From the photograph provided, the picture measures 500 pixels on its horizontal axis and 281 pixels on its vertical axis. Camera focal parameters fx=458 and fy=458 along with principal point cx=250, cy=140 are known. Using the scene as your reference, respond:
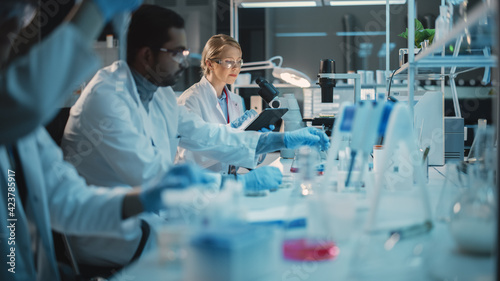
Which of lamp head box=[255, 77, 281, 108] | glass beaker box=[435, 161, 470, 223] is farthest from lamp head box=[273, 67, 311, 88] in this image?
glass beaker box=[435, 161, 470, 223]

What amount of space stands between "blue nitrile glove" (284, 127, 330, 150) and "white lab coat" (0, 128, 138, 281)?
1.26 metres

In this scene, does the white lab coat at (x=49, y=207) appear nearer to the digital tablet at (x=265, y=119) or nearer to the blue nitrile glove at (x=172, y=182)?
the blue nitrile glove at (x=172, y=182)

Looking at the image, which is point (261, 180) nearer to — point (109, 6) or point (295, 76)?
point (109, 6)

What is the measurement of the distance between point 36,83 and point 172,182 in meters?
0.33

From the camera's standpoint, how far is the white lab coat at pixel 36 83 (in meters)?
0.90

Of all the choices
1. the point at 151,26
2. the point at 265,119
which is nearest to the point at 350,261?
the point at 151,26

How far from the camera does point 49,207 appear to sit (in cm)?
121

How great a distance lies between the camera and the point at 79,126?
1.62 meters

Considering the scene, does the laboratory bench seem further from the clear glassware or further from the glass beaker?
the glass beaker

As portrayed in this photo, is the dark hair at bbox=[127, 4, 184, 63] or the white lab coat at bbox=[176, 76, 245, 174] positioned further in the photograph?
the white lab coat at bbox=[176, 76, 245, 174]

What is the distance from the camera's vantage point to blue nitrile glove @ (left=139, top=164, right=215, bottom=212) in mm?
918

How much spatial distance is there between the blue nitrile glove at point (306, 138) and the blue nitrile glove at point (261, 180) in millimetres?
532

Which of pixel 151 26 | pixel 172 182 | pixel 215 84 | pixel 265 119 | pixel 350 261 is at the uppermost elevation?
pixel 151 26

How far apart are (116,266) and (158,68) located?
75 cm
